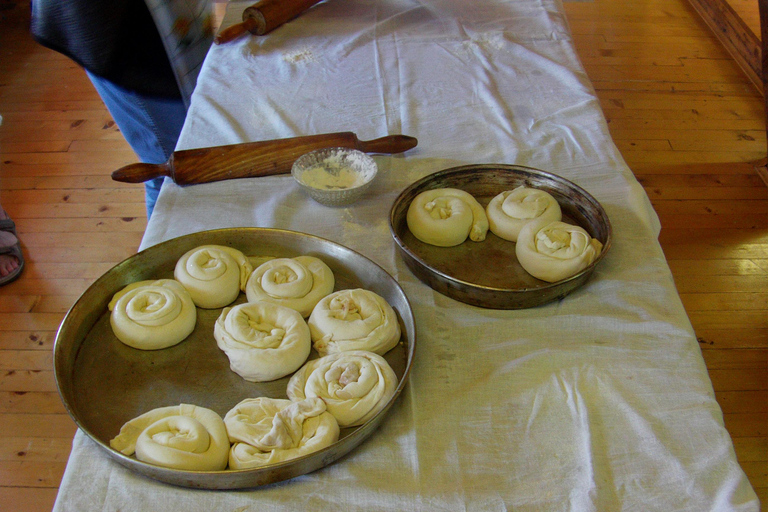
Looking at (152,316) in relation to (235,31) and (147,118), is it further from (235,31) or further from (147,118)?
(235,31)

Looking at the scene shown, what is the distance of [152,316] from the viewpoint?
107cm

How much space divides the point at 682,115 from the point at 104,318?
327cm

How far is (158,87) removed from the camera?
6.44 ft

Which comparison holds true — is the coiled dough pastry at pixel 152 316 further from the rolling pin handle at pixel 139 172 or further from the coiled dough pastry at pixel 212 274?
the rolling pin handle at pixel 139 172

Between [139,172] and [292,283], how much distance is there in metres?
0.56

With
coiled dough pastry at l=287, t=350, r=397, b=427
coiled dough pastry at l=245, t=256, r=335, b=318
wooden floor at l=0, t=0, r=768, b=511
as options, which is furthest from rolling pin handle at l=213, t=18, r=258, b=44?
coiled dough pastry at l=287, t=350, r=397, b=427

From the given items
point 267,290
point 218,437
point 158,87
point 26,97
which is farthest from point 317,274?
point 26,97

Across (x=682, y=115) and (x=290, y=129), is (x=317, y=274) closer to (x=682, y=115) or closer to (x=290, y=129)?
(x=290, y=129)

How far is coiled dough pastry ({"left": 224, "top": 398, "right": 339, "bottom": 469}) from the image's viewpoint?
0.88 meters

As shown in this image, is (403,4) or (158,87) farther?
(403,4)

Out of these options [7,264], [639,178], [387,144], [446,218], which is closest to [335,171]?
[387,144]

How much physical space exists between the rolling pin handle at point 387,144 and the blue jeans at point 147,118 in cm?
82

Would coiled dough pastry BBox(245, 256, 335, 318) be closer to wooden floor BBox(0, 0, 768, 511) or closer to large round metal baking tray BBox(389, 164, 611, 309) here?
large round metal baking tray BBox(389, 164, 611, 309)

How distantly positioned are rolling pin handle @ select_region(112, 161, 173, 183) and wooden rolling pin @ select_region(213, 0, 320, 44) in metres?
0.79
